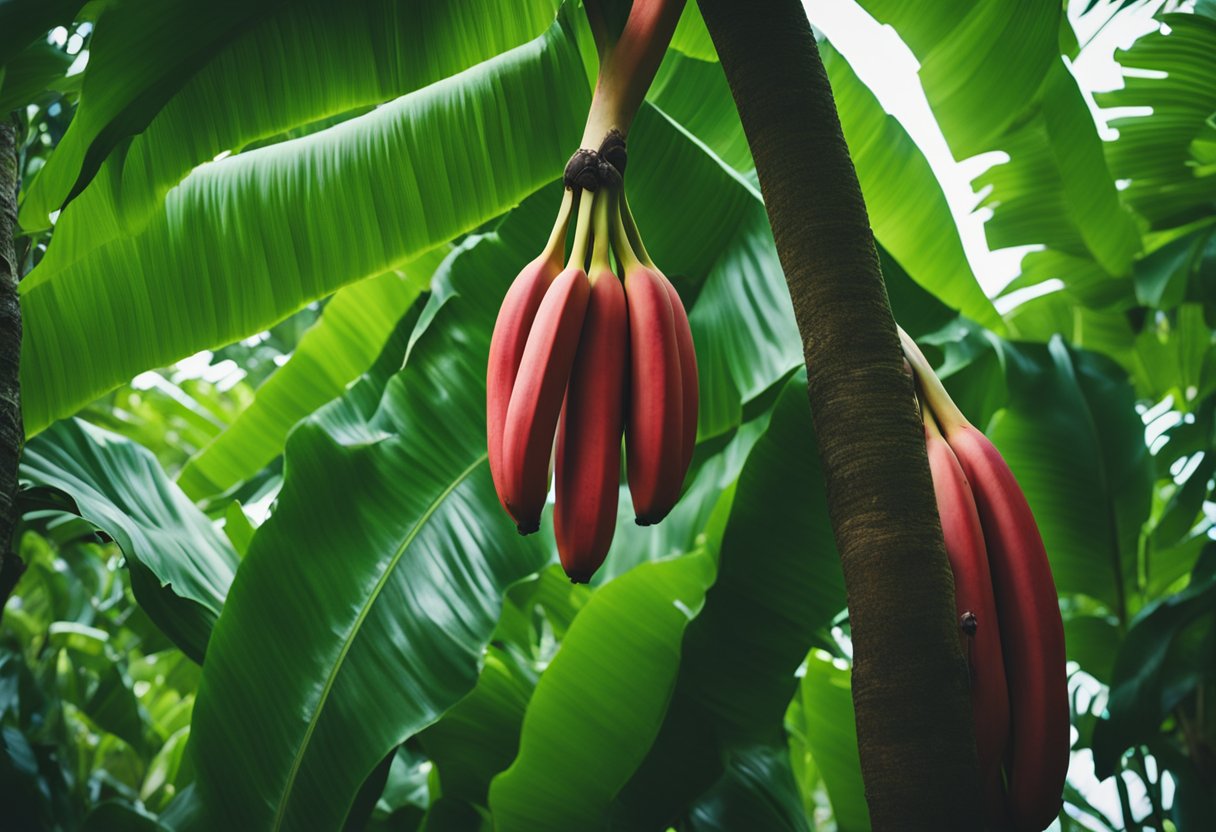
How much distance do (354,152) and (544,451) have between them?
689mm

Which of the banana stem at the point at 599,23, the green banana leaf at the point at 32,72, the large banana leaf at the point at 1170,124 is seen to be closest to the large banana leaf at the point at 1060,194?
the large banana leaf at the point at 1170,124

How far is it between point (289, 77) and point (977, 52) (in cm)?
64

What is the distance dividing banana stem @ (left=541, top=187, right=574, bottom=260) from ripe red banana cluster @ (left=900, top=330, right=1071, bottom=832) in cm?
22

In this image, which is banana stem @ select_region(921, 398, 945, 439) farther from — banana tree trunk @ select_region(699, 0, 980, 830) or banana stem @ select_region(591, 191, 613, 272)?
banana stem @ select_region(591, 191, 613, 272)

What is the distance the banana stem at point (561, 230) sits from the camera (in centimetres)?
50

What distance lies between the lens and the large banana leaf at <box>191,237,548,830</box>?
0.99 m

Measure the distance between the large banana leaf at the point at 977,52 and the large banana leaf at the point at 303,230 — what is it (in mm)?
323

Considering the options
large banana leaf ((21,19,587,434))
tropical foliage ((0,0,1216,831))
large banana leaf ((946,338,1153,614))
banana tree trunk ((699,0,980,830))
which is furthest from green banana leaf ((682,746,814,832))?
banana tree trunk ((699,0,980,830))

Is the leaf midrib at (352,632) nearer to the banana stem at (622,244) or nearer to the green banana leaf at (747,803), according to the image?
the green banana leaf at (747,803)

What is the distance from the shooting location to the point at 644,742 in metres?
1.08

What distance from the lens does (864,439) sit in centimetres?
39

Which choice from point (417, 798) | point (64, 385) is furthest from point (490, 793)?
point (64, 385)

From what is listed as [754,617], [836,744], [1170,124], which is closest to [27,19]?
[754,617]

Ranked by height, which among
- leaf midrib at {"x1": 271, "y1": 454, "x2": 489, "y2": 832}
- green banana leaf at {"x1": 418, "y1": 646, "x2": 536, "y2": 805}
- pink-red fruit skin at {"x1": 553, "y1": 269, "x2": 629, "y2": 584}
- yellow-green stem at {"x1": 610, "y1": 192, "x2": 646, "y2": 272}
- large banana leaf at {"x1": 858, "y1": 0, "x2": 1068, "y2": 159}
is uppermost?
large banana leaf at {"x1": 858, "y1": 0, "x2": 1068, "y2": 159}
